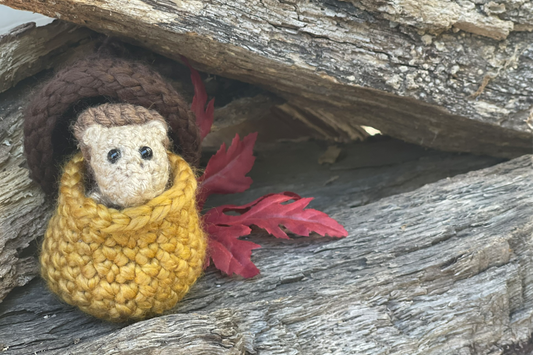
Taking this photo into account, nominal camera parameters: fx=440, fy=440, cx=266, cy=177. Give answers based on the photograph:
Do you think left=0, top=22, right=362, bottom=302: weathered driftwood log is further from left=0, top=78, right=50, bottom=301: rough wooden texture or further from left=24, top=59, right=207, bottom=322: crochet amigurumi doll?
left=24, top=59, right=207, bottom=322: crochet amigurumi doll

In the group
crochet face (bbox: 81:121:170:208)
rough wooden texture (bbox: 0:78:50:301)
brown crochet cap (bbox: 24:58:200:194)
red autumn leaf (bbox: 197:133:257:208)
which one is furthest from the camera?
red autumn leaf (bbox: 197:133:257:208)

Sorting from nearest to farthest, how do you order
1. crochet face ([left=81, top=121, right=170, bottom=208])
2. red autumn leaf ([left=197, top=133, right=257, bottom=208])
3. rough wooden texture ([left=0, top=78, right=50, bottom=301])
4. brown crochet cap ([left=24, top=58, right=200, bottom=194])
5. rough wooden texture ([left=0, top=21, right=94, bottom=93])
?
crochet face ([left=81, top=121, right=170, bottom=208]) → brown crochet cap ([left=24, top=58, right=200, bottom=194]) → rough wooden texture ([left=0, top=78, right=50, bottom=301]) → rough wooden texture ([left=0, top=21, right=94, bottom=93]) → red autumn leaf ([left=197, top=133, right=257, bottom=208])

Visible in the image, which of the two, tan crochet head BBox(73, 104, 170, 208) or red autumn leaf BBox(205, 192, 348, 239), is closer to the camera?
tan crochet head BBox(73, 104, 170, 208)

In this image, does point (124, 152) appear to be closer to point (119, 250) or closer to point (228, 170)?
point (119, 250)

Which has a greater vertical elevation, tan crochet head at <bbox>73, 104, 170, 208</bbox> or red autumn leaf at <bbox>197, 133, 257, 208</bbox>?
tan crochet head at <bbox>73, 104, 170, 208</bbox>

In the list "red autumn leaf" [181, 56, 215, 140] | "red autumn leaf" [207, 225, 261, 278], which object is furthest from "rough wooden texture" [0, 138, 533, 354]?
"red autumn leaf" [181, 56, 215, 140]

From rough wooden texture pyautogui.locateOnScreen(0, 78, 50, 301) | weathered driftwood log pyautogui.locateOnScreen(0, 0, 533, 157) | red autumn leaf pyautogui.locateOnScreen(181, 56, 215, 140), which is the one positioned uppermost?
weathered driftwood log pyautogui.locateOnScreen(0, 0, 533, 157)

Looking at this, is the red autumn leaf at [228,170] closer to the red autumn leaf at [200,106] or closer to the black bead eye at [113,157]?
the red autumn leaf at [200,106]
